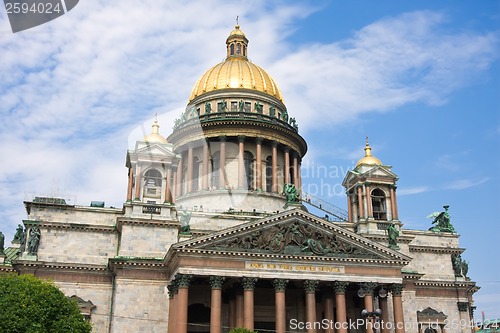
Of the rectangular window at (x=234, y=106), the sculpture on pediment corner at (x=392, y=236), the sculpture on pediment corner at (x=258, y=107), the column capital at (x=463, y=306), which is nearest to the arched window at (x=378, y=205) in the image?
the sculpture on pediment corner at (x=392, y=236)

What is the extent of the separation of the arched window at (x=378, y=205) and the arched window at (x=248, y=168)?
10.9 metres

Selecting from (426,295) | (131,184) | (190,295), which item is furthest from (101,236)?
(426,295)

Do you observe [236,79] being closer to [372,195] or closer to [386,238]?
[372,195]

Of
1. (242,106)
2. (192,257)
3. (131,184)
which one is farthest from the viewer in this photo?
(242,106)

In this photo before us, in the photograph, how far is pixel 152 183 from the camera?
46.1 metres

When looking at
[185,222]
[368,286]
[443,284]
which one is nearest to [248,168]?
[185,222]

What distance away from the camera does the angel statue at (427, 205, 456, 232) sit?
2023 inches

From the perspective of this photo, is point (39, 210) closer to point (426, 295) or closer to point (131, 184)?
point (131, 184)

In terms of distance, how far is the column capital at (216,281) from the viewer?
37312mm

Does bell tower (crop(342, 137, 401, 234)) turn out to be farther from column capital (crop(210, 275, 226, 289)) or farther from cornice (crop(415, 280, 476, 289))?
column capital (crop(210, 275, 226, 289))

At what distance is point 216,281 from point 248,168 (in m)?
18.1

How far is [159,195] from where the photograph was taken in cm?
4553

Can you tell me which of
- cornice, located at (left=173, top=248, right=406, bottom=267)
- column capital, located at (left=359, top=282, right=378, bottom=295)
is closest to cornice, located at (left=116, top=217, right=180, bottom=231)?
cornice, located at (left=173, top=248, right=406, bottom=267)

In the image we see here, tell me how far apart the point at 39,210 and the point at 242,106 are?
20.9 meters
